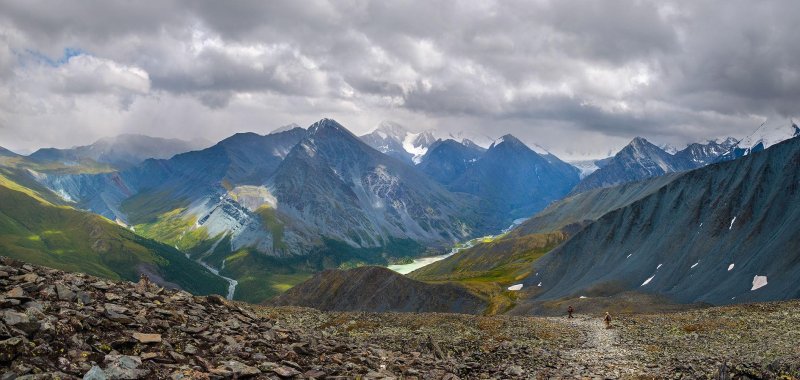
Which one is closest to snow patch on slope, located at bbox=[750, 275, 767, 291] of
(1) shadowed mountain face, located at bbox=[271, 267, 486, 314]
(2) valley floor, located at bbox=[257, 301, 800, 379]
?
(2) valley floor, located at bbox=[257, 301, 800, 379]

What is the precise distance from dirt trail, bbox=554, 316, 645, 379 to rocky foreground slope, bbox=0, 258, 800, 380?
0.37 feet

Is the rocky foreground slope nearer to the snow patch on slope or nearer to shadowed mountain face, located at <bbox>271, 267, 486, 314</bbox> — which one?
the snow patch on slope

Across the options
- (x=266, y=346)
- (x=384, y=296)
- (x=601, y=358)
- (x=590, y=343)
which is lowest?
(x=384, y=296)

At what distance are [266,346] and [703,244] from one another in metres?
145

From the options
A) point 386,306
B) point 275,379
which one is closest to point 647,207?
point 386,306

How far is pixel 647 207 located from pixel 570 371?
17918cm

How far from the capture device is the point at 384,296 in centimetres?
17800

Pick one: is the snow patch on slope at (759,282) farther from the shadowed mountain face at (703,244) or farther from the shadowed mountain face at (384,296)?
the shadowed mountain face at (384,296)

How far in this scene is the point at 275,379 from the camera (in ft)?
71.1

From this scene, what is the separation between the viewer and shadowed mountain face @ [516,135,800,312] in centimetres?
11056

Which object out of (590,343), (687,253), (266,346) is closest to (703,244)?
(687,253)

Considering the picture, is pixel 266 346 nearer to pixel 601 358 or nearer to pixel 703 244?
pixel 601 358

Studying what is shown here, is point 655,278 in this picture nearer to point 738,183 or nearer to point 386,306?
point 738,183

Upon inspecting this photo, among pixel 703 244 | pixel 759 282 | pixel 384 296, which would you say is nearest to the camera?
pixel 759 282
